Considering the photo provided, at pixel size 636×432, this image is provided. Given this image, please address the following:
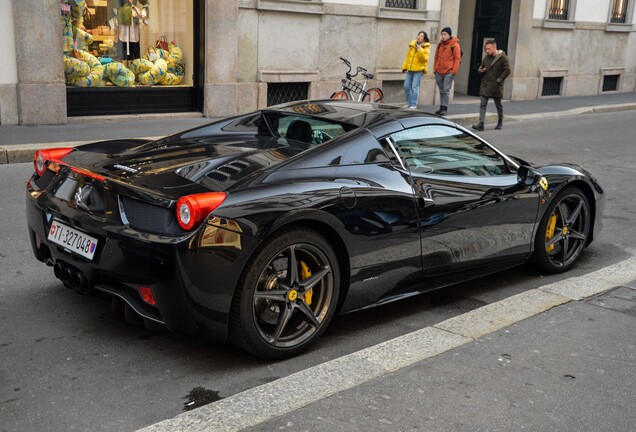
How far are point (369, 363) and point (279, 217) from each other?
3.03 ft

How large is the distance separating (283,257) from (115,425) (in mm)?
1199

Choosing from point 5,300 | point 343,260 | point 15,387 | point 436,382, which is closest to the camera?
point 15,387

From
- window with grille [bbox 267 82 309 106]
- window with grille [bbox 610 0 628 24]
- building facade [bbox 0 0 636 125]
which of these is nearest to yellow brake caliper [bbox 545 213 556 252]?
building facade [bbox 0 0 636 125]

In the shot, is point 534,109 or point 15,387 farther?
point 534,109

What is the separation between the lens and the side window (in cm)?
487

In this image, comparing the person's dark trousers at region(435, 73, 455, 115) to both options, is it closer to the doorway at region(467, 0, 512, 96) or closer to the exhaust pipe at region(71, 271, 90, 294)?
the doorway at region(467, 0, 512, 96)

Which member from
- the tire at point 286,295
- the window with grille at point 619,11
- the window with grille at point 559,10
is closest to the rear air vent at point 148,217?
the tire at point 286,295

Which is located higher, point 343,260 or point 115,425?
point 343,260

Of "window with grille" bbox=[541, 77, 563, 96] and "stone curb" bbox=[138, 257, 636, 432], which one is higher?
"window with grille" bbox=[541, 77, 563, 96]

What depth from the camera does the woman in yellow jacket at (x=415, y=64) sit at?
16.2 metres

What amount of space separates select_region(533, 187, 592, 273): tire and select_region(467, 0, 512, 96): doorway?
15.8 meters

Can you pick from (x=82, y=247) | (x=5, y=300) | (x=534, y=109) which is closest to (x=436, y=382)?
(x=82, y=247)

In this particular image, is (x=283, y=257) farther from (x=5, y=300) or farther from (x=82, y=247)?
(x=5, y=300)

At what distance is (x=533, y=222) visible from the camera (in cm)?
562
